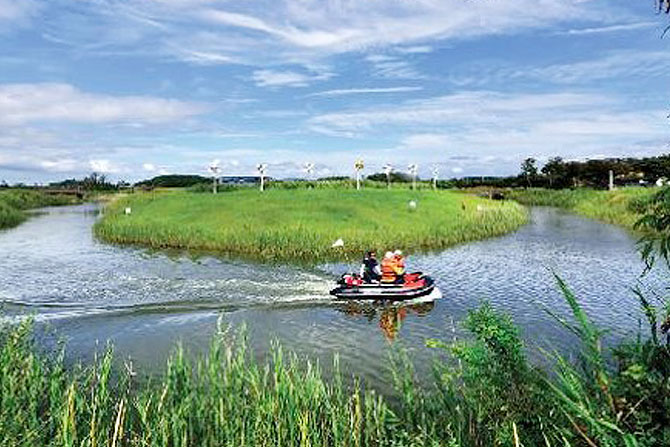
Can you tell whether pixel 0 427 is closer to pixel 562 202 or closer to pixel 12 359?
pixel 12 359

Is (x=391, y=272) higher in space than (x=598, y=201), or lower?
lower

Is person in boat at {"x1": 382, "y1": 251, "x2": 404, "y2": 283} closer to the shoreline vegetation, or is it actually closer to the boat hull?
the boat hull

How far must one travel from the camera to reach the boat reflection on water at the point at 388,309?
70.2 ft

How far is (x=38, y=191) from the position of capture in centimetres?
10250

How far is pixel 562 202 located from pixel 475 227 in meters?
42.2

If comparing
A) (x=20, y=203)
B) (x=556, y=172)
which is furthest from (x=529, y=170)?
(x=20, y=203)

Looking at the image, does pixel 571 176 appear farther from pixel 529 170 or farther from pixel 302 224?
pixel 302 224

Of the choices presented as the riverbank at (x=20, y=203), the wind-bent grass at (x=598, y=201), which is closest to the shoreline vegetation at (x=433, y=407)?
the wind-bent grass at (x=598, y=201)

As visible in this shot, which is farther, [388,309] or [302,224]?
[302,224]

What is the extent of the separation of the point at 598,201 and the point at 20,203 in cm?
7089

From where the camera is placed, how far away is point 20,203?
81.8 meters

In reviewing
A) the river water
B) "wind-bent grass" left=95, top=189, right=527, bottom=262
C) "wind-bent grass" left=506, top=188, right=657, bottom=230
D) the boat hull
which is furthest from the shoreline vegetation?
"wind-bent grass" left=506, top=188, right=657, bottom=230

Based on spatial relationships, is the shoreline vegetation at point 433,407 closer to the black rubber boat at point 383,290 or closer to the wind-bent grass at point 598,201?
the black rubber boat at point 383,290

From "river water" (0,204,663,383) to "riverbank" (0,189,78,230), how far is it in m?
22.9
